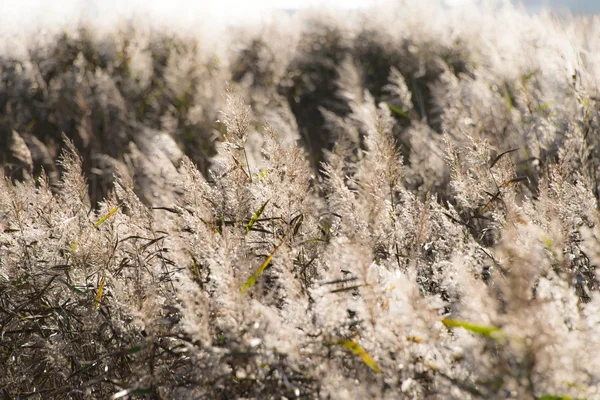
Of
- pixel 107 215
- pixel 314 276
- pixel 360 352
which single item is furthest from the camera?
pixel 107 215

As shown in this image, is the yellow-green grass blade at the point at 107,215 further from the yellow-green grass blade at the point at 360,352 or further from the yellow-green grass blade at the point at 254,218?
the yellow-green grass blade at the point at 360,352

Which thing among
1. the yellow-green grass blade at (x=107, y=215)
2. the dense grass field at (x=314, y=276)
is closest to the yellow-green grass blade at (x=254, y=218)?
the dense grass field at (x=314, y=276)

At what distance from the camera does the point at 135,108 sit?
23.0ft

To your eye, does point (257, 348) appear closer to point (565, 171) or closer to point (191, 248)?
point (191, 248)

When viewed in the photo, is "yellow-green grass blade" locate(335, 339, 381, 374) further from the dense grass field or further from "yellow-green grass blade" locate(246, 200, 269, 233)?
"yellow-green grass blade" locate(246, 200, 269, 233)

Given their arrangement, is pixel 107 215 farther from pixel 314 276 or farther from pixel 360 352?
pixel 360 352

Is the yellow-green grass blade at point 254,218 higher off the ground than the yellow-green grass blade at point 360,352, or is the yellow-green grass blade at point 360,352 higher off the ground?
the yellow-green grass blade at point 360,352

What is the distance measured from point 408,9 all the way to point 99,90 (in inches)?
192

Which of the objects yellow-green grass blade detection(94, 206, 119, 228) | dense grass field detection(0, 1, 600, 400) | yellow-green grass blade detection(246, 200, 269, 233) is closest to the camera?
dense grass field detection(0, 1, 600, 400)

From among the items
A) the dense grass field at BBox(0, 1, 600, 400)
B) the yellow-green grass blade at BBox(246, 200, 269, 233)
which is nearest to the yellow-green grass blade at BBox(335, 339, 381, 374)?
the dense grass field at BBox(0, 1, 600, 400)

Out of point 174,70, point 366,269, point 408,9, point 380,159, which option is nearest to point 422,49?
point 408,9

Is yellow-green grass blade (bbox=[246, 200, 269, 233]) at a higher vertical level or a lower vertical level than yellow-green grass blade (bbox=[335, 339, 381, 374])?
lower

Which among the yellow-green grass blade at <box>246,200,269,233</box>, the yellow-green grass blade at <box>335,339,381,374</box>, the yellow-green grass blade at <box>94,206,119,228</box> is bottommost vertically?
the yellow-green grass blade at <box>94,206,119,228</box>

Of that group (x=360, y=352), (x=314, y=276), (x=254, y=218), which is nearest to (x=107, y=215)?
(x=254, y=218)
